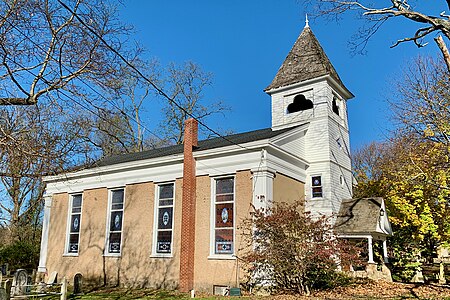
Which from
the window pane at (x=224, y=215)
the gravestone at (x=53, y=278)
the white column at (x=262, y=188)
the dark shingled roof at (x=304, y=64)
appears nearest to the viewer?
the white column at (x=262, y=188)

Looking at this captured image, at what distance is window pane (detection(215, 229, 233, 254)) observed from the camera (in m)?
16.4

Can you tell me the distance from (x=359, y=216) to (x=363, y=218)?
0.27 m

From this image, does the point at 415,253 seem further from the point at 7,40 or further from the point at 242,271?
the point at 7,40

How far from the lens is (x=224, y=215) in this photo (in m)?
16.8

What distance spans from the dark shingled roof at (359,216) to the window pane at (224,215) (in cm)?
533

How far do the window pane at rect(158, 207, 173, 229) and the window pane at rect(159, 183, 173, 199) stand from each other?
0.62m

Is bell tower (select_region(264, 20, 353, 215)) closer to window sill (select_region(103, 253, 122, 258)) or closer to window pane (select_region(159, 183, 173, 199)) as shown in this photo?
window pane (select_region(159, 183, 173, 199))

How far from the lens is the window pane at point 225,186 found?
17.0m

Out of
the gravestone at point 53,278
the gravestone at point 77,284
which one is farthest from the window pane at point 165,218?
the gravestone at point 53,278

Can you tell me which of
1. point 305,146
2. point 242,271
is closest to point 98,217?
point 242,271

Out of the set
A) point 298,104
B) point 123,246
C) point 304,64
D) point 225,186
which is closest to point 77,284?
point 123,246

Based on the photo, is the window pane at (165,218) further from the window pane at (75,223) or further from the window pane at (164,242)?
the window pane at (75,223)

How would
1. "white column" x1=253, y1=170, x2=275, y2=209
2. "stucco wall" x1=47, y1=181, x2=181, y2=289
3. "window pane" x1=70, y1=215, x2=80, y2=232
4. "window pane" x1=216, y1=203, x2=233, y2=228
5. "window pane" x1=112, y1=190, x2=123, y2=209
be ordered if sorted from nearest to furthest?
"white column" x1=253, y1=170, x2=275, y2=209 → "window pane" x1=216, y1=203, x2=233, y2=228 → "stucco wall" x1=47, y1=181, x2=181, y2=289 → "window pane" x1=112, y1=190, x2=123, y2=209 → "window pane" x1=70, y1=215, x2=80, y2=232

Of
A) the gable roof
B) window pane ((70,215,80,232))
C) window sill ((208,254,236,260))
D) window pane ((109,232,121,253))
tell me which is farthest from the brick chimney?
window pane ((70,215,80,232))
